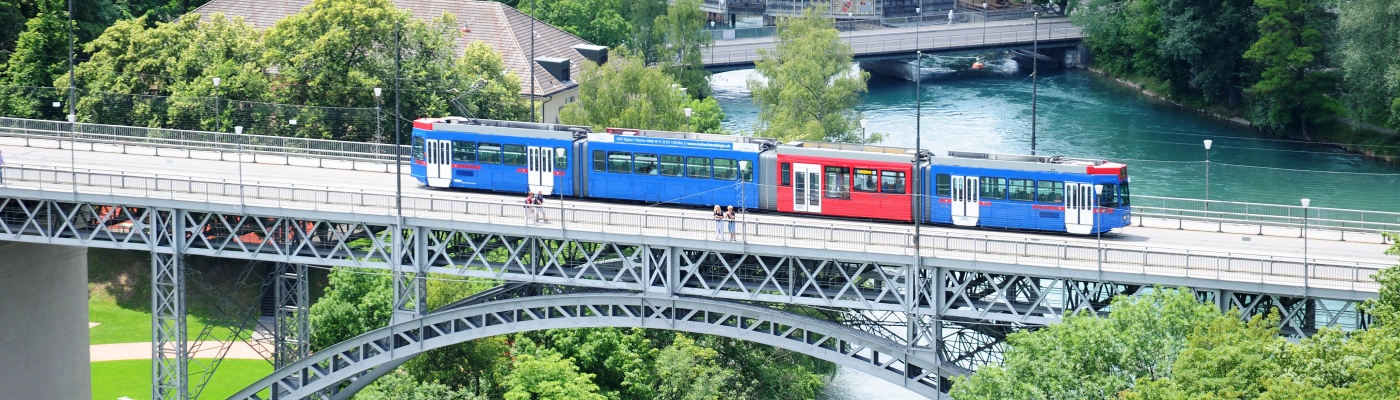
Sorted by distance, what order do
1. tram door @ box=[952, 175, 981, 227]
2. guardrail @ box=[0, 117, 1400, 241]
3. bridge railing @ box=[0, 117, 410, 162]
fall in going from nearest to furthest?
tram door @ box=[952, 175, 981, 227] → guardrail @ box=[0, 117, 1400, 241] → bridge railing @ box=[0, 117, 410, 162]

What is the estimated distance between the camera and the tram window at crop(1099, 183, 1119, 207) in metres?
65.6

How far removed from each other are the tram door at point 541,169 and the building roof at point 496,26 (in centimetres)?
2809

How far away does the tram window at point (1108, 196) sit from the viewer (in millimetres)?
65562

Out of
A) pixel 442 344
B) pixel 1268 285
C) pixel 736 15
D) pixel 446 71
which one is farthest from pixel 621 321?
pixel 736 15

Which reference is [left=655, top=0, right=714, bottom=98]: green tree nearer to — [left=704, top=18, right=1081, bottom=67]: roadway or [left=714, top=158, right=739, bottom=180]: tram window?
[left=704, top=18, right=1081, bottom=67]: roadway

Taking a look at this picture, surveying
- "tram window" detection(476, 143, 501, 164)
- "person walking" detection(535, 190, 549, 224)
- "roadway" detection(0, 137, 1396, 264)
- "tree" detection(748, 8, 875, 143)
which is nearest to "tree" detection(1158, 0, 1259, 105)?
"tree" detection(748, 8, 875, 143)

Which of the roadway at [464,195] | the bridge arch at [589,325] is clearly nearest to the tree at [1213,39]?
the bridge arch at [589,325]

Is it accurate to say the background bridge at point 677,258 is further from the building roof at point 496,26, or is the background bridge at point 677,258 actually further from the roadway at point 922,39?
the roadway at point 922,39

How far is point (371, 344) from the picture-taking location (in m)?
71.0

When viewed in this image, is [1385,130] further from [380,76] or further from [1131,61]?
[380,76]

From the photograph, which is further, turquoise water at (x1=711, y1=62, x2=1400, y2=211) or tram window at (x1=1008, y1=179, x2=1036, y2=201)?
turquoise water at (x1=711, y1=62, x2=1400, y2=211)

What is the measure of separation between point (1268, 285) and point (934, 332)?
9.80 m

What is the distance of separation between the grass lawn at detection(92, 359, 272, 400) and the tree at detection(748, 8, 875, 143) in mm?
24414

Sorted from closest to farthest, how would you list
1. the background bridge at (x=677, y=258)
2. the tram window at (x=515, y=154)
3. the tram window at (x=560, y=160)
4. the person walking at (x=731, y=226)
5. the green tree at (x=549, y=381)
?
1. the background bridge at (x=677, y=258)
2. the person walking at (x=731, y=226)
3. the tram window at (x=560, y=160)
4. the tram window at (x=515, y=154)
5. the green tree at (x=549, y=381)
